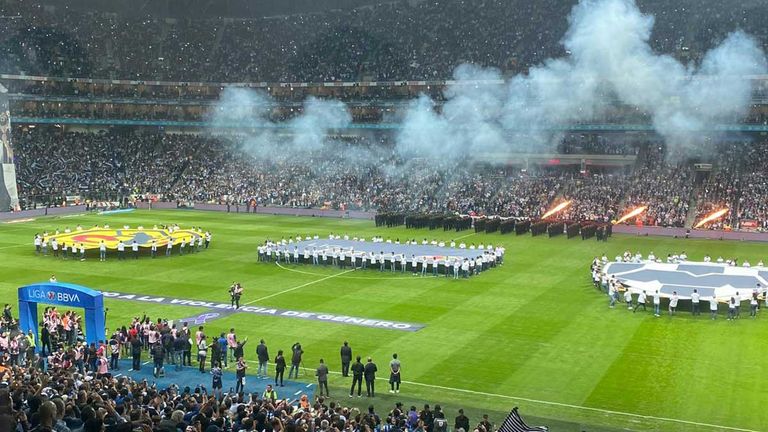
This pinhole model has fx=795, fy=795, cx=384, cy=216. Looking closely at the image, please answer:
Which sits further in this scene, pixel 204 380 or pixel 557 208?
pixel 557 208

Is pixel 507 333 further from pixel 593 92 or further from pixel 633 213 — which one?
pixel 593 92

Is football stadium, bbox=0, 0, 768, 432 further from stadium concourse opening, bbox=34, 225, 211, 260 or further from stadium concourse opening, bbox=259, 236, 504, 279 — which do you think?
stadium concourse opening, bbox=34, 225, 211, 260

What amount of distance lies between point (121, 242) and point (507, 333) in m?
23.7

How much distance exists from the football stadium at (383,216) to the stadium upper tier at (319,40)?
1.00ft

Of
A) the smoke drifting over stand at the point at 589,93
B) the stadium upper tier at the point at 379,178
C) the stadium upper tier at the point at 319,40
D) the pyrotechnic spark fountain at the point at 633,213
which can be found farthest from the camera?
the stadium upper tier at the point at 319,40

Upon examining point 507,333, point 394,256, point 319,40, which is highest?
point 319,40

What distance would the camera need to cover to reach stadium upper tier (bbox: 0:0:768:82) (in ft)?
218

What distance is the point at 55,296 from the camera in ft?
77.3

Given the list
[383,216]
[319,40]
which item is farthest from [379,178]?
[319,40]

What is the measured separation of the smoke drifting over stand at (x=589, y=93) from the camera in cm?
5484

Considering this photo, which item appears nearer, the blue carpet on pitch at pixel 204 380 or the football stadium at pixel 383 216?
the football stadium at pixel 383 216

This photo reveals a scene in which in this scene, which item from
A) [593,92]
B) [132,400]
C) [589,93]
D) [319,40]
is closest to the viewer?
[132,400]

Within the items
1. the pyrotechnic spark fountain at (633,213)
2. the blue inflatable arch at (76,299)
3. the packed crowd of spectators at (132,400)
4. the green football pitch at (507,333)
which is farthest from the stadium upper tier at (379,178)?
the blue inflatable arch at (76,299)

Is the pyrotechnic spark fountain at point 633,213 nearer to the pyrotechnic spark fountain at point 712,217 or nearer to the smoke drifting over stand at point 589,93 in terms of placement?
the pyrotechnic spark fountain at point 712,217
